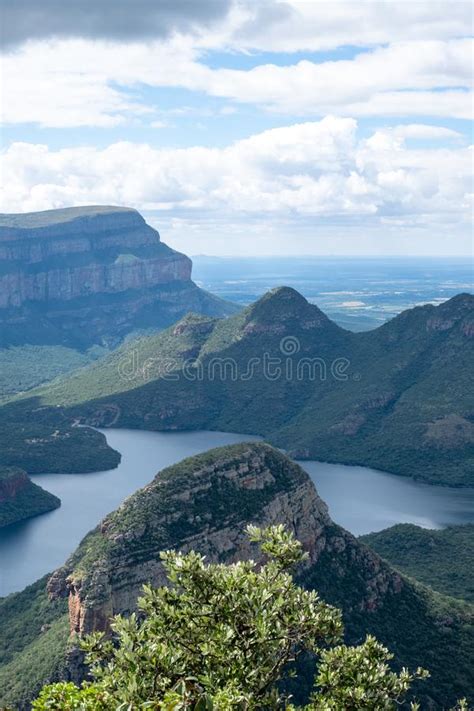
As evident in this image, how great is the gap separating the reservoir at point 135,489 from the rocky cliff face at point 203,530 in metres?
36.1

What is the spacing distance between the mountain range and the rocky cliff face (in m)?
0.08

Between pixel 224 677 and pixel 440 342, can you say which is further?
pixel 440 342

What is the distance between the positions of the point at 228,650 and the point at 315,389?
15370cm

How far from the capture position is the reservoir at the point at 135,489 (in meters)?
104

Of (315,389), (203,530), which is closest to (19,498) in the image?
(203,530)

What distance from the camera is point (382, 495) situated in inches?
5022

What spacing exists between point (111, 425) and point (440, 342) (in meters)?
67.9

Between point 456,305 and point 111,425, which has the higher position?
point 456,305

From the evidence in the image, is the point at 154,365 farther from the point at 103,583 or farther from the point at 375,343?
the point at 103,583

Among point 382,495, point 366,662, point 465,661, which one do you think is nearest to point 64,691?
point 366,662

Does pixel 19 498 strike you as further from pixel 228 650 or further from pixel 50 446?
pixel 228 650

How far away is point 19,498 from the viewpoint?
123 metres

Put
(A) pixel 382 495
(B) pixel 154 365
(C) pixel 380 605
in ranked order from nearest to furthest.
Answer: (C) pixel 380 605 → (A) pixel 382 495 → (B) pixel 154 365

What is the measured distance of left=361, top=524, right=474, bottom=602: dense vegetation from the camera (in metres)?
84.2
